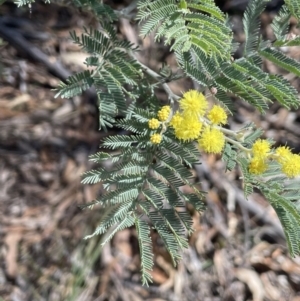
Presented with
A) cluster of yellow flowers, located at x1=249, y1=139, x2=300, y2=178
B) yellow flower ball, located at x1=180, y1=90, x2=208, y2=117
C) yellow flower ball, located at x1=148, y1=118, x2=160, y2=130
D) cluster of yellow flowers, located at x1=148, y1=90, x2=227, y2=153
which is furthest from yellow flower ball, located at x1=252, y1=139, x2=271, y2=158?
yellow flower ball, located at x1=148, y1=118, x2=160, y2=130

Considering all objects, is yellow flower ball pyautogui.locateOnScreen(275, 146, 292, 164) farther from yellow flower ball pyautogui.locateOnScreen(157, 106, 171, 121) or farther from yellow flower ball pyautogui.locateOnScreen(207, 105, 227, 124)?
yellow flower ball pyautogui.locateOnScreen(157, 106, 171, 121)

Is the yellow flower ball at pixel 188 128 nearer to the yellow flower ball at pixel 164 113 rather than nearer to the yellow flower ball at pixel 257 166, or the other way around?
the yellow flower ball at pixel 164 113

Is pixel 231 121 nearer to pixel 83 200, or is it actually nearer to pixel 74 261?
pixel 83 200

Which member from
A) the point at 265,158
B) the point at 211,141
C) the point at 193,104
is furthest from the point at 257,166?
the point at 193,104

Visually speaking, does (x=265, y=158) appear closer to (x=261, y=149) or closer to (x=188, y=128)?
(x=261, y=149)

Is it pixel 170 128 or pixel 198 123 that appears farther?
pixel 170 128

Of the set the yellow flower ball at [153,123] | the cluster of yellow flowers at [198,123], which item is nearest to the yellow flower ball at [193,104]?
the cluster of yellow flowers at [198,123]
